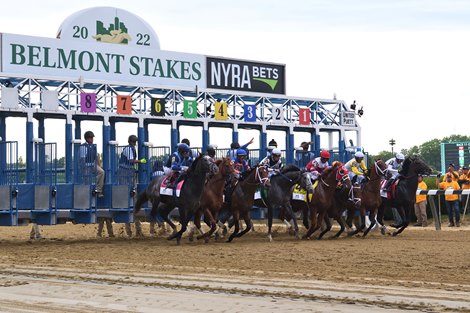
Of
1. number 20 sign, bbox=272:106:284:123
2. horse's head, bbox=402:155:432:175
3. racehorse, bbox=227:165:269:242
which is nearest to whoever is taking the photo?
racehorse, bbox=227:165:269:242

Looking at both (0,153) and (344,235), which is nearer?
(0,153)

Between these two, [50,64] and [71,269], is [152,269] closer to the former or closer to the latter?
[71,269]

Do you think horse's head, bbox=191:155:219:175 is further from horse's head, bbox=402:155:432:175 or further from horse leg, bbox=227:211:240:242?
horse's head, bbox=402:155:432:175

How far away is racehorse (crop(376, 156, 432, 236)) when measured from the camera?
837 inches

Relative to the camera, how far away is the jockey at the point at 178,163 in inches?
739

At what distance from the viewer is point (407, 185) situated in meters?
21.3

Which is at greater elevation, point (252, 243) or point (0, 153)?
point (0, 153)

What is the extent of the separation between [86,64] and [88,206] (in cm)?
745

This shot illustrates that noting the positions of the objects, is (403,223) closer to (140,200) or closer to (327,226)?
(327,226)

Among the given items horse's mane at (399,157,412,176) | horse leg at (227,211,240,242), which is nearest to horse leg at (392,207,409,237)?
horse's mane at (399,157,412,176)

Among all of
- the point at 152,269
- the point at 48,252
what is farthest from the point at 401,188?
the point at 152,269

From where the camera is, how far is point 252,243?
18.5m

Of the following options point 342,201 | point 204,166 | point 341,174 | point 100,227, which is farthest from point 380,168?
point 100,227

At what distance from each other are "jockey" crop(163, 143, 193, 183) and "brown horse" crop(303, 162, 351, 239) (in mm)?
2535
